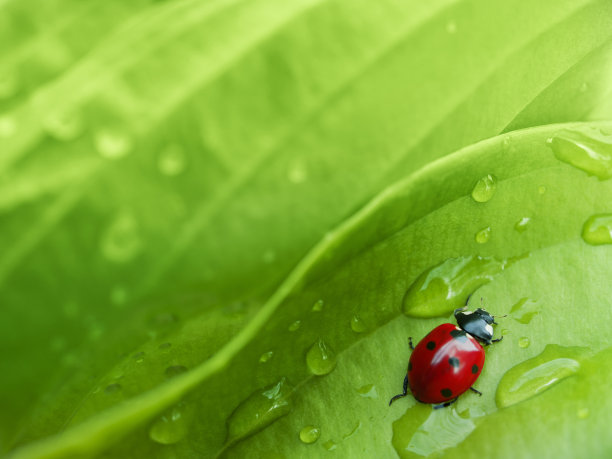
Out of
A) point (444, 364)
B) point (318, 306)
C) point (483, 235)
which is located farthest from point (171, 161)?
point (444, 364)

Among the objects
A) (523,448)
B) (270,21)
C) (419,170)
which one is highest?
(270,21)

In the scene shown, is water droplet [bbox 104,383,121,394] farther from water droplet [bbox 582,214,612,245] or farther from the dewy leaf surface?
water droplet [bbox 582,214,612,245]

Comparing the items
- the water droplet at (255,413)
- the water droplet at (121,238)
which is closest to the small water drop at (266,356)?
the water droplet at (255,413)

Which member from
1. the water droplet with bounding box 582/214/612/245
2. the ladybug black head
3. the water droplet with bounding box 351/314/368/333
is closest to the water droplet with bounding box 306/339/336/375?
the water droplet with bounding box 351/314/368/333

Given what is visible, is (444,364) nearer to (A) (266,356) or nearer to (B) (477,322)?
(B) (477,322)

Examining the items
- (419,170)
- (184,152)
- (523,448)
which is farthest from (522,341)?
(184,152)

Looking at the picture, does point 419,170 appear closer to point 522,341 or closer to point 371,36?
point 371,36
